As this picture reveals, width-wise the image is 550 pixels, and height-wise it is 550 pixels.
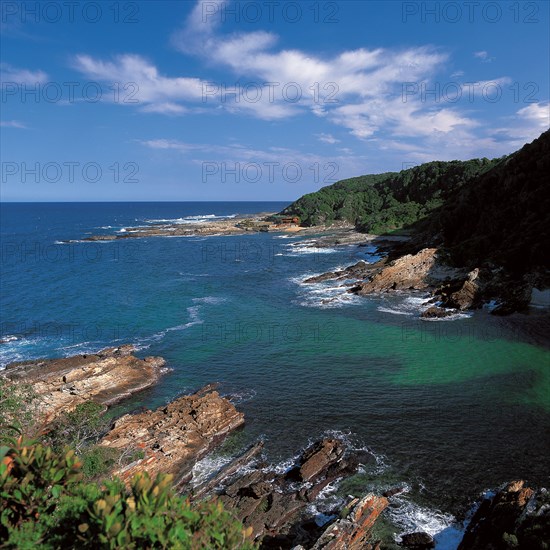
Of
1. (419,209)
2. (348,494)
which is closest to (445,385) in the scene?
(348,494)

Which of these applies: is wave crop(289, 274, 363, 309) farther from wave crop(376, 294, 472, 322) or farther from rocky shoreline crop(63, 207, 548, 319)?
wave crop(376, 294, 472, 322)

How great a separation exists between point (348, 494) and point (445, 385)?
15.4 metres

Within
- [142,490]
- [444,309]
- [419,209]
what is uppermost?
[419,209]

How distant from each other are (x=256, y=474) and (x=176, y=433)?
6.24 m

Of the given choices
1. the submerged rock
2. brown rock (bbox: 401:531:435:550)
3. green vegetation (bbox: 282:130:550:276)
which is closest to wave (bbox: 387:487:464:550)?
brown rock (bbox: 401:531:435:550)

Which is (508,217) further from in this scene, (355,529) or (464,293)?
(355,529)

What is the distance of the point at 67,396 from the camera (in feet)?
103

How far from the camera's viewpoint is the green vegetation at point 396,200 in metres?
128

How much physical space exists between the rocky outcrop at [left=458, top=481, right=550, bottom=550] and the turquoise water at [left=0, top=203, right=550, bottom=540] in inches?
66.7

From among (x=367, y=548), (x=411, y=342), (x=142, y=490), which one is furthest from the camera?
(x=411, y=342)

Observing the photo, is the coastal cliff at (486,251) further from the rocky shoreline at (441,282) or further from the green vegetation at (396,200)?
the green vegetation at (396,200)

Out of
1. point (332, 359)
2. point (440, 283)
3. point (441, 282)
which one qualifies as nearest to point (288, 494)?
point (332, 359)

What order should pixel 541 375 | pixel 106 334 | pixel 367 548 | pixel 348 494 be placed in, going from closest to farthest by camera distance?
1. pixel 367 548
2. pixel 348 494
3. pixel 541 375
4. pixel 106 334

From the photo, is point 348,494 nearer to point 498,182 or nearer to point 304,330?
point 304,330
